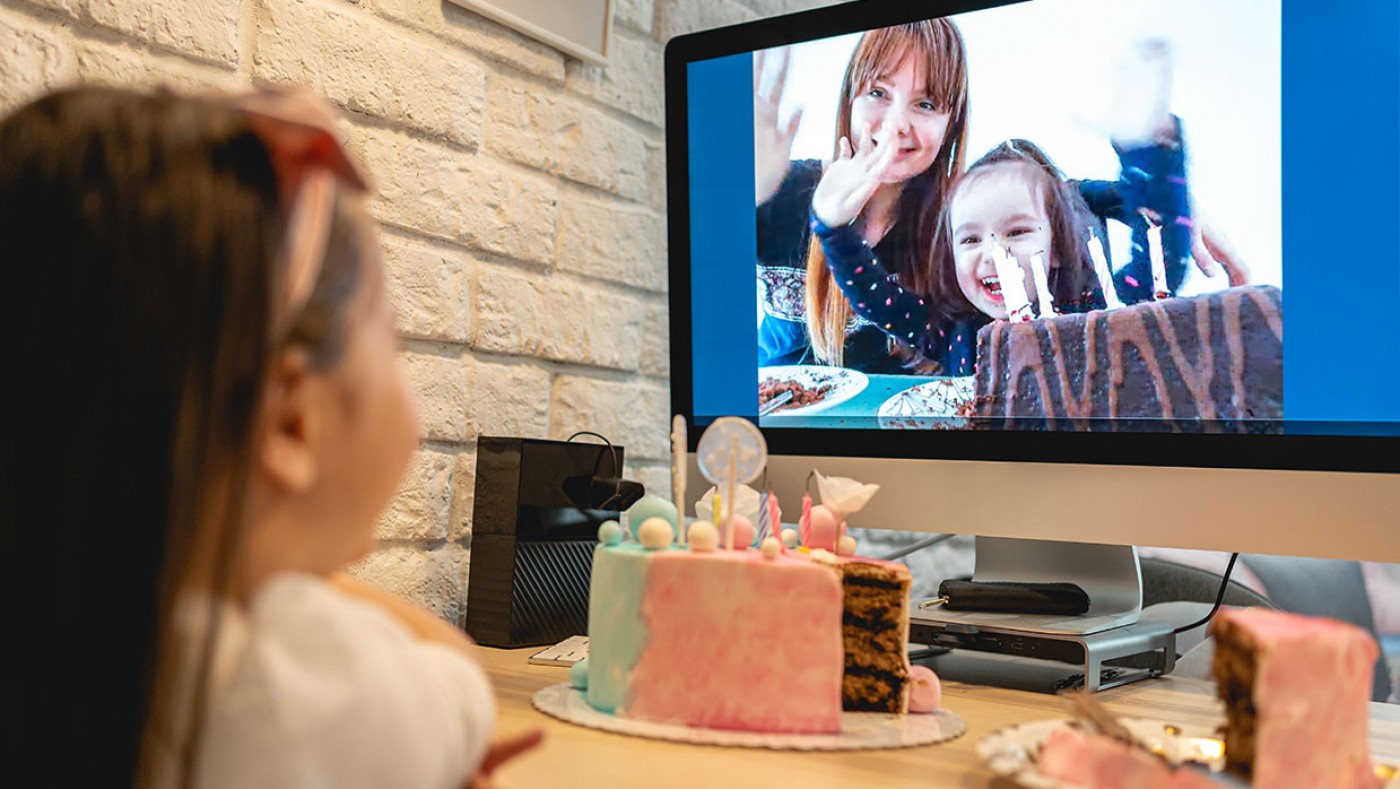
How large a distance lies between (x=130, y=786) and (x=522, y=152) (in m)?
0.97

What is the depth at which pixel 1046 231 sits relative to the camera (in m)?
Result: 1.04

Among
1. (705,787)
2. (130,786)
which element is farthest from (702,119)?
(130,786)

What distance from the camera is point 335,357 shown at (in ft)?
1.55

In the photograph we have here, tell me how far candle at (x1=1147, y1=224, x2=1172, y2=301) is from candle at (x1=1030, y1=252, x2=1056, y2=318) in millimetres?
89

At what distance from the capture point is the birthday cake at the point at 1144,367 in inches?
37.2

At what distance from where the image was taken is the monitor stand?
100cm

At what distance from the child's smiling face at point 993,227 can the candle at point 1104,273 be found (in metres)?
0.04

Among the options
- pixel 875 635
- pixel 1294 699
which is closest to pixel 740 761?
pixel 875 635

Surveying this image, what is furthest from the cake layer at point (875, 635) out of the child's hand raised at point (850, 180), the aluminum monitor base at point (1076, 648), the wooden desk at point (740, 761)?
the child's hand raised at point (850, 180)

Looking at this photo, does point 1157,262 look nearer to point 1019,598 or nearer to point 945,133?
point 945,133

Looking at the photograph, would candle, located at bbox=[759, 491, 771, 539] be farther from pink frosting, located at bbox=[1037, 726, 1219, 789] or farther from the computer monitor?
A: pink frosting, located at bbox=[1037, 726, 1219, 789]

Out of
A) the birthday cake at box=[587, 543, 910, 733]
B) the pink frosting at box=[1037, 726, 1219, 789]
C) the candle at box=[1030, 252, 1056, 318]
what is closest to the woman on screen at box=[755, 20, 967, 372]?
the candle at box=[1030, 252, 1056, 318]

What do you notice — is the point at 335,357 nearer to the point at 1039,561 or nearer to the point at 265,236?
the point at 265,236

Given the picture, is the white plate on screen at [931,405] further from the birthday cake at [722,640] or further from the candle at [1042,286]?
the birthday cake at [722,640]
